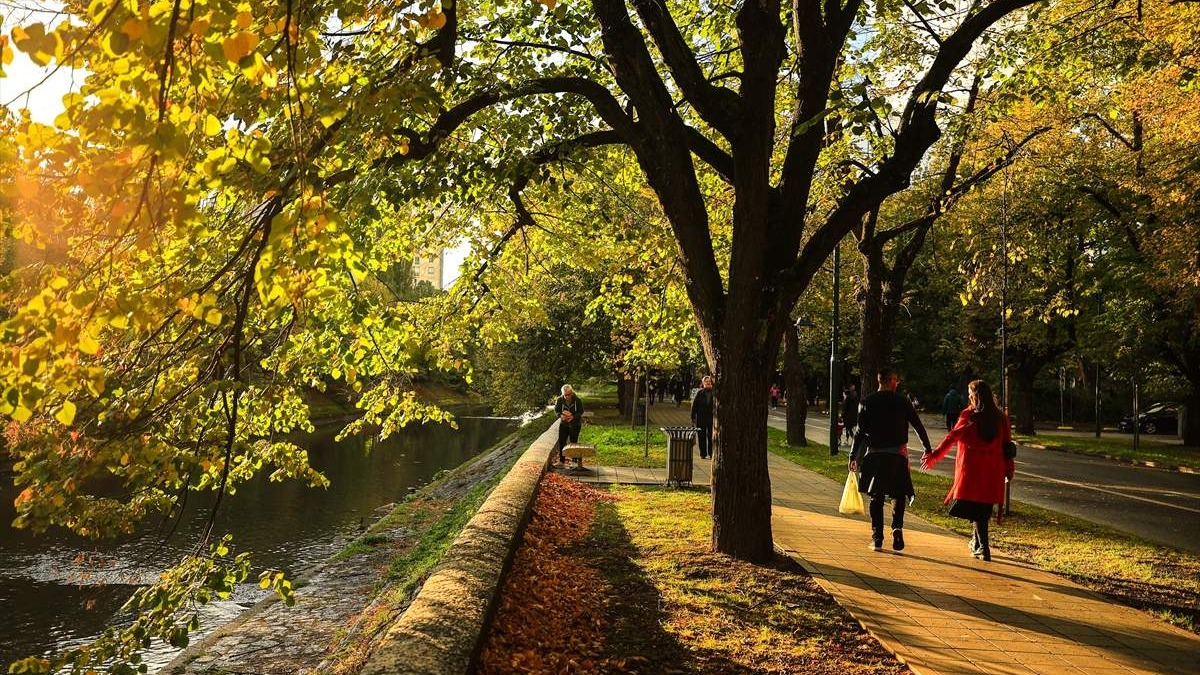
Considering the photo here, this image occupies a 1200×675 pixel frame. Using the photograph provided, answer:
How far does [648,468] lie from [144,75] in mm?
14553

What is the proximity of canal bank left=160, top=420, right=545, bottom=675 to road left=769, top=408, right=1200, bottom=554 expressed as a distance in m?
8.22

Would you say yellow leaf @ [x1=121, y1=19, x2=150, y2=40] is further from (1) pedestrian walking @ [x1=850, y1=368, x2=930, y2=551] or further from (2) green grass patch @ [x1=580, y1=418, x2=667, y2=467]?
(2) green grass patch @ [x1=580, y1=418, x2=667, y2=467]

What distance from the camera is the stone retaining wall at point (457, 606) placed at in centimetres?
444

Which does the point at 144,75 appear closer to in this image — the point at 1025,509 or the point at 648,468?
the point at 1025,509

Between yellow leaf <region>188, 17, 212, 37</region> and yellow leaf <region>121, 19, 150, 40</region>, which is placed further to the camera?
yellow leaf <region>188, 17, 212, 37</region>

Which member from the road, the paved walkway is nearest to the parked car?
the road

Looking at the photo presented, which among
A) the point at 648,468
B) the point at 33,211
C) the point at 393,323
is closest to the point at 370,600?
the point at 648,468

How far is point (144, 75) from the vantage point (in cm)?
299

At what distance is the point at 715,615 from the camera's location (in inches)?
249

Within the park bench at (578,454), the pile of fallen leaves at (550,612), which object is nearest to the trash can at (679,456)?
the park bench at (578,454)

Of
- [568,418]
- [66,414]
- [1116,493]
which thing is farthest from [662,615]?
[1116,493]

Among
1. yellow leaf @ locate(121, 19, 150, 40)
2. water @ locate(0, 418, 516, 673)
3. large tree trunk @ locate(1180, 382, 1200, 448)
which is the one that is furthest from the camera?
large tree trunk @ locate(1180, 382, 1200, 448)

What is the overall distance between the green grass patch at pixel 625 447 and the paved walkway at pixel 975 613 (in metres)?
8.24

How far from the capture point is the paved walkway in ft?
17.7
